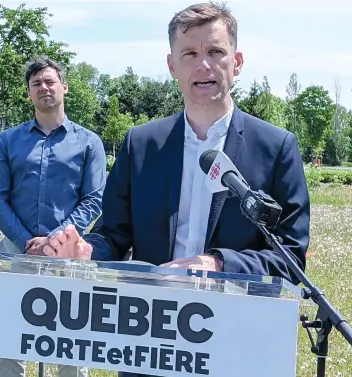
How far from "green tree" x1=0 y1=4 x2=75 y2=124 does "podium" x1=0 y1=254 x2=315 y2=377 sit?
35803 millimetres

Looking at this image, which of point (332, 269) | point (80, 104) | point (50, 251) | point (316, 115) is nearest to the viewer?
point (50, 251)

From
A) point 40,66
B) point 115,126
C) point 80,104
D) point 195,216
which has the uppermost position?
point 80,104

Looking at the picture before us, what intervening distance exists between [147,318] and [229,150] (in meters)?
0.82

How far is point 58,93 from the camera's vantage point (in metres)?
5.33

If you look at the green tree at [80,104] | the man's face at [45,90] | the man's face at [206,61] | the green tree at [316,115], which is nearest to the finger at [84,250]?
the man's face at [206,61]

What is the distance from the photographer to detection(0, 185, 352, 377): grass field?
6078mm

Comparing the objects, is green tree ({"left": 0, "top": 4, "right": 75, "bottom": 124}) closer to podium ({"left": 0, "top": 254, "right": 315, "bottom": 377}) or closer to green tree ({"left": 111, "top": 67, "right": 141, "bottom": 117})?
green tree ({"left": 111, "top": 67, "right": 141, "bottom": 117})

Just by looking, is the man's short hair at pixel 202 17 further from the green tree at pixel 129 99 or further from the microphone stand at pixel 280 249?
the green tree at pixel 129 99

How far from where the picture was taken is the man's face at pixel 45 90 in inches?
207

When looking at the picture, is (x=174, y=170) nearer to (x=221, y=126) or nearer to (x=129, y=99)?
(x=221, y=126)

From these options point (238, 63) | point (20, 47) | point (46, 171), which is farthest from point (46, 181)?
point (20, 47)

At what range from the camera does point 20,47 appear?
127 ft

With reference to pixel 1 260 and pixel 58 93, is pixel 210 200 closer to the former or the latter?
pixel 1 260

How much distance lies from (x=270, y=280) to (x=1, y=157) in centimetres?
372
